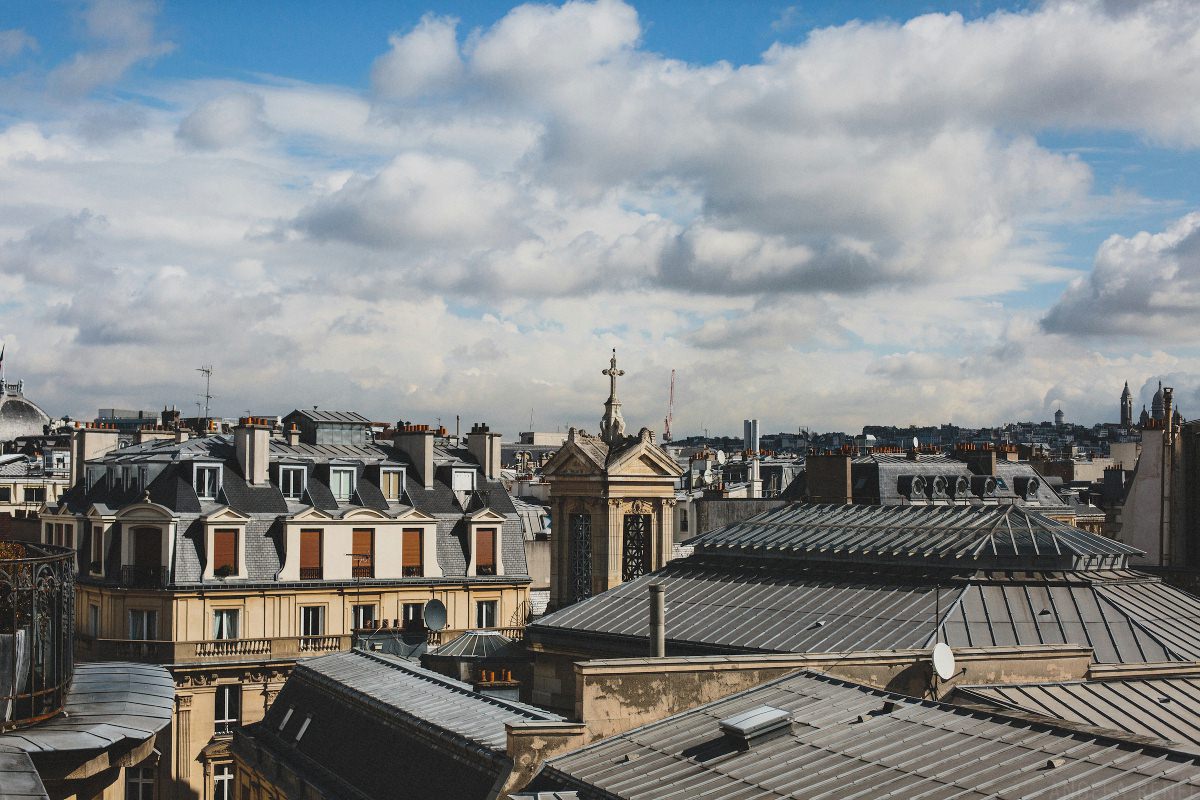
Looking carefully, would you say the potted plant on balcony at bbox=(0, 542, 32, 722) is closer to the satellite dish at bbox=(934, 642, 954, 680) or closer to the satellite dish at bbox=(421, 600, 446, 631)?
the satellite dish at bbox=(934, 642, 954, 680)

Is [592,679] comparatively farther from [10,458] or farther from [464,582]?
[10,458]

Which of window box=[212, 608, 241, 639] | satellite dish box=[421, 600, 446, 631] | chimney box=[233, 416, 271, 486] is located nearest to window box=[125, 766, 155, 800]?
window box=[212, 608, 241, 639]

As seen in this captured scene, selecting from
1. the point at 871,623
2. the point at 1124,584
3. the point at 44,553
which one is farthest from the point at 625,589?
the point at 44,553

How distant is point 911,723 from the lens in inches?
779

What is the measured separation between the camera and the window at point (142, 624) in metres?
50.8

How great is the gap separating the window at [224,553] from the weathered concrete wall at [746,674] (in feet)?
105

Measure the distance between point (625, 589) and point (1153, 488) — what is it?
126ft

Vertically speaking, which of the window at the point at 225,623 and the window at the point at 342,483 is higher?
the window at the point at 342,483

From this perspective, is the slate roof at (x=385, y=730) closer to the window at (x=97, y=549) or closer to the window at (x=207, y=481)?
the window at (x=207, y=481)

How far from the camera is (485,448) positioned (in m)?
62.0

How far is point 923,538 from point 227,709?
2771cm

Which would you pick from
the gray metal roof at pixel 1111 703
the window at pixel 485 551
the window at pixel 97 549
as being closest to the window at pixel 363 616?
the window at pixel 485 551

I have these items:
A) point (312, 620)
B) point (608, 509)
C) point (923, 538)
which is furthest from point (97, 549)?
point (923, 538)

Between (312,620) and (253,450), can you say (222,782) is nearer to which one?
(312,620)
